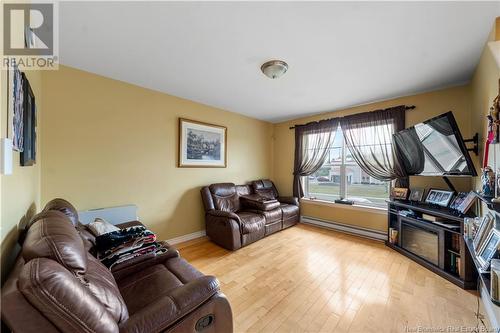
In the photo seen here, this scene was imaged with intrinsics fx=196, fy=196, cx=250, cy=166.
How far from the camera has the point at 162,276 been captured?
1.48 m

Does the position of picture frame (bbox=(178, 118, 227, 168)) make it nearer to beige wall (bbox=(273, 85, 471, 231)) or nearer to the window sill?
beige wall (bbox=(273, 85, 471, 231))

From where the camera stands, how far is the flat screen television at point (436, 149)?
2.06 meters

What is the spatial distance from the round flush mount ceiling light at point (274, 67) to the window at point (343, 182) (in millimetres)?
2283

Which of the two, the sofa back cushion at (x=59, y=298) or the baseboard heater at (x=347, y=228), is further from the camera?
the baseboard heater at (x=347, y=228)

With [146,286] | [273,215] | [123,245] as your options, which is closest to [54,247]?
[146,286]

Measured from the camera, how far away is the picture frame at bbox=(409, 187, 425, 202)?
284 cm

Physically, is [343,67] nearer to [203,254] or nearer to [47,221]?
[47,221]

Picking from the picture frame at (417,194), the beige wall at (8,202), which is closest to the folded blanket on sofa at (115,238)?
the beige wall at (8,202)

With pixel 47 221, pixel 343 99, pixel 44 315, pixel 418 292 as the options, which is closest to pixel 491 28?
pixel 343 99

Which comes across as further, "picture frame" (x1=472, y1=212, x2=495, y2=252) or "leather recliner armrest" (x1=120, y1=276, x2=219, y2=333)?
"picture frame" (x1=472, y1=212, x2=495, y2=252)

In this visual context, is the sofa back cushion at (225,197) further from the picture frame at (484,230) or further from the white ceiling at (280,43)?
the picture frame at (484,230)

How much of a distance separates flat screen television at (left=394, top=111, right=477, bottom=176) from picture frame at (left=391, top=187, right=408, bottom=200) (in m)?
0.28

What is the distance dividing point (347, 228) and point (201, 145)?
10.3 ft

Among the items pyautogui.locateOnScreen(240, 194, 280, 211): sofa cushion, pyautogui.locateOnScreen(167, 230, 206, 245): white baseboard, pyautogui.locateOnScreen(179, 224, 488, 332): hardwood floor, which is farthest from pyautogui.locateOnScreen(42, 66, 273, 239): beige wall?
pyautogui.locateOnScreen(179, 224, 488, 332): hardwood floor
